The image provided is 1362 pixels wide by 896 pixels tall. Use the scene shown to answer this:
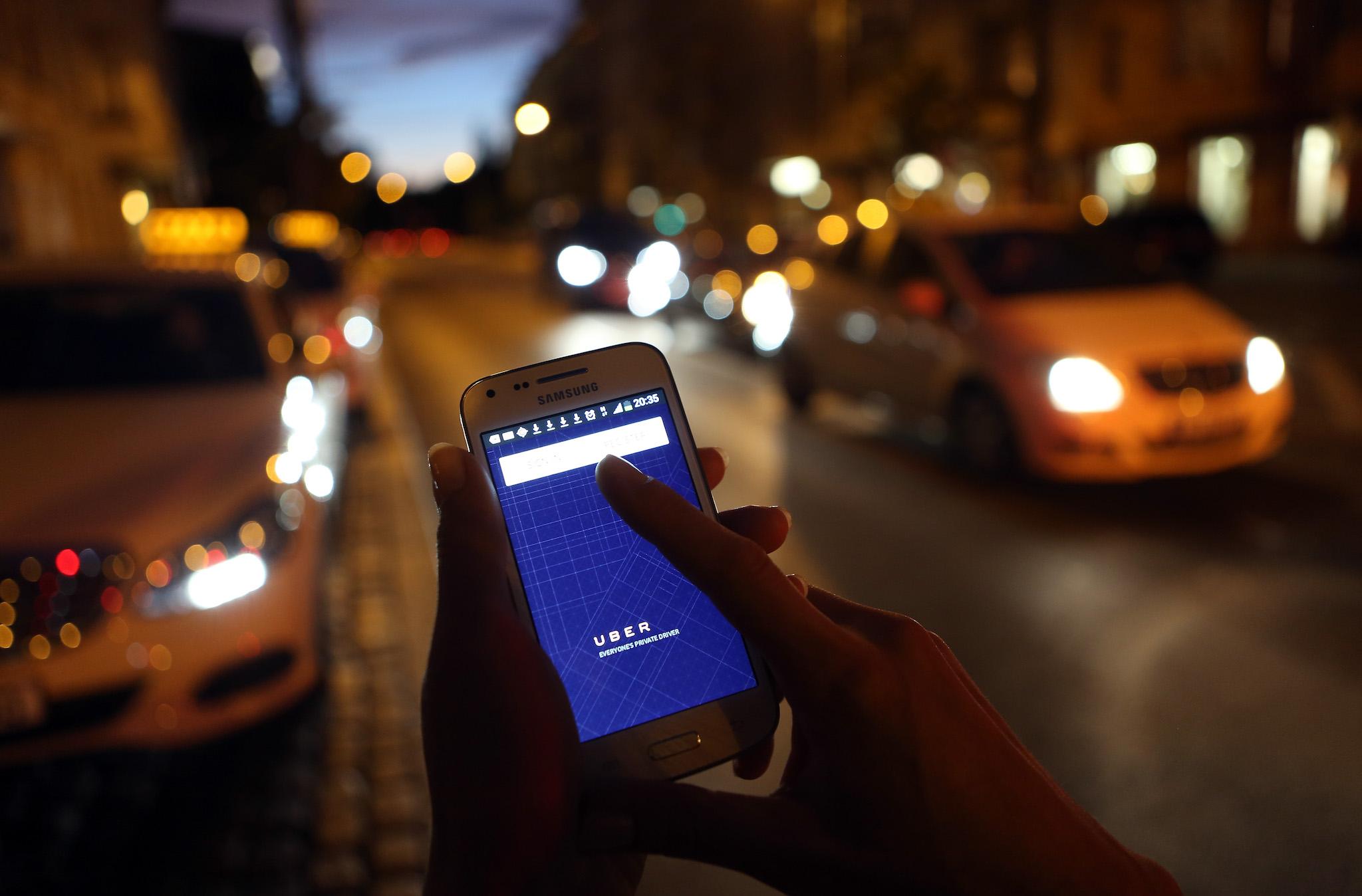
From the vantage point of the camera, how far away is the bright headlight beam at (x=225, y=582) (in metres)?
3.68

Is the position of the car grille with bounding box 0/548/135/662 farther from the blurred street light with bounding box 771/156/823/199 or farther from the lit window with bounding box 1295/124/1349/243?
the blurred street light with bounding box 771/156/823/199

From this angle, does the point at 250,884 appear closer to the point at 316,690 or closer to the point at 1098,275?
the point at 316,690

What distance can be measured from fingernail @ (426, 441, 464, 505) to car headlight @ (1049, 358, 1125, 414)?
20.6 feet

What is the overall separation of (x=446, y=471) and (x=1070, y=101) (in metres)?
34.6

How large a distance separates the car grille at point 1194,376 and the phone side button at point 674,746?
615 centimetres

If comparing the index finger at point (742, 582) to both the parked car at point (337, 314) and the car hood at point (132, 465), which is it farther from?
the parked car at point (337, 314)

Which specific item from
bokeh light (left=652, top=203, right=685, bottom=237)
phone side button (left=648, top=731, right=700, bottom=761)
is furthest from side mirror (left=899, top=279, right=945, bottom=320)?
bokeh light (left=652, top=203, right=685, bottom=237)

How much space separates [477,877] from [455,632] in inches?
9.2

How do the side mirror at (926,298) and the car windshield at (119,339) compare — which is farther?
the side mirror at (926,298)

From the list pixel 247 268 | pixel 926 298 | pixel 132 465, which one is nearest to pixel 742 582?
pixel 132 465

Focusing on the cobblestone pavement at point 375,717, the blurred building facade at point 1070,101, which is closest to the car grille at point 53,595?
the cobblestone pavement at point 375,717

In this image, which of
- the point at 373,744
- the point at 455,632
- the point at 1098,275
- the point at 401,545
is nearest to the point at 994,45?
the point at 1098,275

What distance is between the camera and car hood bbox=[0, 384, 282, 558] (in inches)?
140

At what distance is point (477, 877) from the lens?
3.75ft
